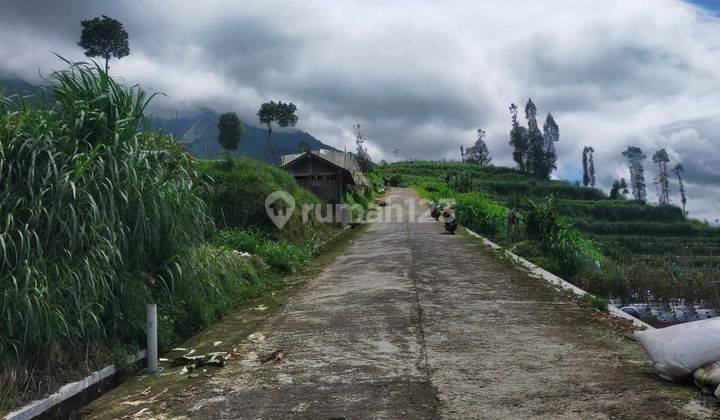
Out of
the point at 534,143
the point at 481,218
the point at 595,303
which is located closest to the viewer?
the point at 595,303

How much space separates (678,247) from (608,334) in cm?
5306

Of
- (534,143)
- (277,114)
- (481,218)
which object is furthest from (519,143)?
(481,218)

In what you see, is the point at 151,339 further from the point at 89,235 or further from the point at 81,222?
the point at 81,222

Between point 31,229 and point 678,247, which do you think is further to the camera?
point 678,247

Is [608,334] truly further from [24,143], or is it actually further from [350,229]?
[350,229]

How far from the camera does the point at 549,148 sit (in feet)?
309

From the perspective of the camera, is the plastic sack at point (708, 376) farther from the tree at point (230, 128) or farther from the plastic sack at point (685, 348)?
the tree at point (230, 128)

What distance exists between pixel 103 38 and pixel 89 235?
170ft

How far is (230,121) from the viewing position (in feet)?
190

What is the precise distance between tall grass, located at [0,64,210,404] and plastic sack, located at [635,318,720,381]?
472 centimetres

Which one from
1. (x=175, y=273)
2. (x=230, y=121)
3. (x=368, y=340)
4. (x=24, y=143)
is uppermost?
(x=230, y=121)

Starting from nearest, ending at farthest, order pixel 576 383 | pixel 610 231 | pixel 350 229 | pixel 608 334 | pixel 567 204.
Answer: pixel 576 383 → pixel 608 334 → pixel 350 229 → pixel 610 231 → pixel 567 204

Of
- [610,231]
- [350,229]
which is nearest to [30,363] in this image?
[350,229]

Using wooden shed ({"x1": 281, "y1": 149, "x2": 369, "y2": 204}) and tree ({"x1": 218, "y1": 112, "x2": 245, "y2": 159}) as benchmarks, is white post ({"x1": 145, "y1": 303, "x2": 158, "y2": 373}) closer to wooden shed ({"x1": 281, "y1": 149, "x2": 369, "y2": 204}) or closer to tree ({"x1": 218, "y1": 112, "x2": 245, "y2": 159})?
wooden shed ({"x1": 281, "y1": 149, "x2": 369, "y2": 204})
